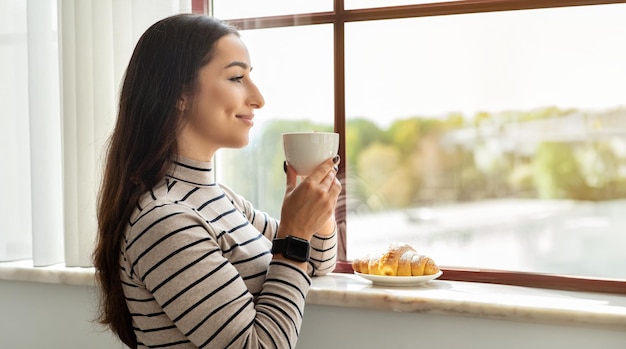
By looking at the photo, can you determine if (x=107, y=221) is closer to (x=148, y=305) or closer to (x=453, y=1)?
(x=148, y=305)

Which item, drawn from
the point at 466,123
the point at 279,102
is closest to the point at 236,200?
the point at 279,102

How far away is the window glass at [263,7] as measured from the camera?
6.30 feet

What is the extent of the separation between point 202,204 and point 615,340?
36.2 inches

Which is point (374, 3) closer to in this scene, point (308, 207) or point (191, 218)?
point (308, 207)

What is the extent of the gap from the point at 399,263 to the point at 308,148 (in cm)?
57

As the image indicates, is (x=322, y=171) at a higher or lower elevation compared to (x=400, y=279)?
higher

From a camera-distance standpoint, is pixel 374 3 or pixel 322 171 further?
pixel 374 3

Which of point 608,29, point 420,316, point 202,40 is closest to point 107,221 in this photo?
point 202,40

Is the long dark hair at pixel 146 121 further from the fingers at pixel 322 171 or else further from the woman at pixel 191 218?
the fingers at pixel 322 171

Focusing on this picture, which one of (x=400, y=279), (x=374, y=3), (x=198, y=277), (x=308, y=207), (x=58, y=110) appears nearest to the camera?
(x=198, y=277)

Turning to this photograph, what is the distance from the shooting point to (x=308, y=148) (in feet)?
4.04

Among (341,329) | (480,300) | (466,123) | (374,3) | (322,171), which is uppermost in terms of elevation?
(374,3)

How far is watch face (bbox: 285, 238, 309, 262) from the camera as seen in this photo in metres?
1.14

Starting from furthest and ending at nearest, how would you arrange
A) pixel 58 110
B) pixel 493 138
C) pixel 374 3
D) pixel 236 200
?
pixel 58 110 → pixel 374 3 → pixel 493 138 → pixel 236 200
